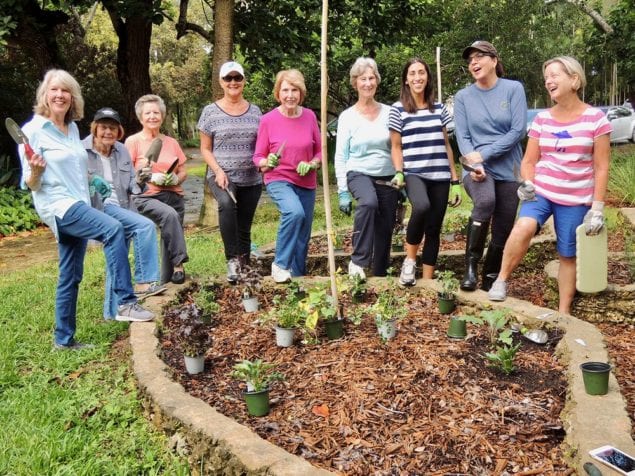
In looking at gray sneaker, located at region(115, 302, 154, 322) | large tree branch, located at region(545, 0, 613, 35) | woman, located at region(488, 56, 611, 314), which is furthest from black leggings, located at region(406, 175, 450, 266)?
large tree branch, located at region(545, 0, 613, 35)

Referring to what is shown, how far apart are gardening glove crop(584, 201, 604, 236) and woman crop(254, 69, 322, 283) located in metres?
2.02

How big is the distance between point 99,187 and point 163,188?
748mm

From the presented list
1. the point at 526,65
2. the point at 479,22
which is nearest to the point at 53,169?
the point at 479,22

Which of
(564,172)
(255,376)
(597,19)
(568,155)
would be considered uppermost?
(597,19)

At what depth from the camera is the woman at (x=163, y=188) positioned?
16.2 ft

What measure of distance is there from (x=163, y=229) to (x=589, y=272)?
314 centimetres

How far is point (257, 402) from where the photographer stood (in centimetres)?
294

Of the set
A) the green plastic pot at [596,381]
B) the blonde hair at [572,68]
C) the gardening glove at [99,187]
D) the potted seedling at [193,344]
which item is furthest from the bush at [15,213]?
the green plastic pot at [596,381]

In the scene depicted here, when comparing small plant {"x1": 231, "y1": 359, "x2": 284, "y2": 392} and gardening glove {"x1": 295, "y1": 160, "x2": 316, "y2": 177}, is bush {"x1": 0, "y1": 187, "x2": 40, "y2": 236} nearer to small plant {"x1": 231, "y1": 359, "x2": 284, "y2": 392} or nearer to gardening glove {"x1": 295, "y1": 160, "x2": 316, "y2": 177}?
gardening glove {"x1": 295, "y1": 160, "x2": 316, "y2": 177}

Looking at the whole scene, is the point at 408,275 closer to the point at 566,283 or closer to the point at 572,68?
the point at 566,283

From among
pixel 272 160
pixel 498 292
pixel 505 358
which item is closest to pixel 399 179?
pixel 272 160

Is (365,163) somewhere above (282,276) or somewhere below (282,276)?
above

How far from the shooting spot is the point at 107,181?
15.0ft

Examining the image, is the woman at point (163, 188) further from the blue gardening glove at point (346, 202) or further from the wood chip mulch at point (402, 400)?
the blue gardening glove at point (346, 202)
